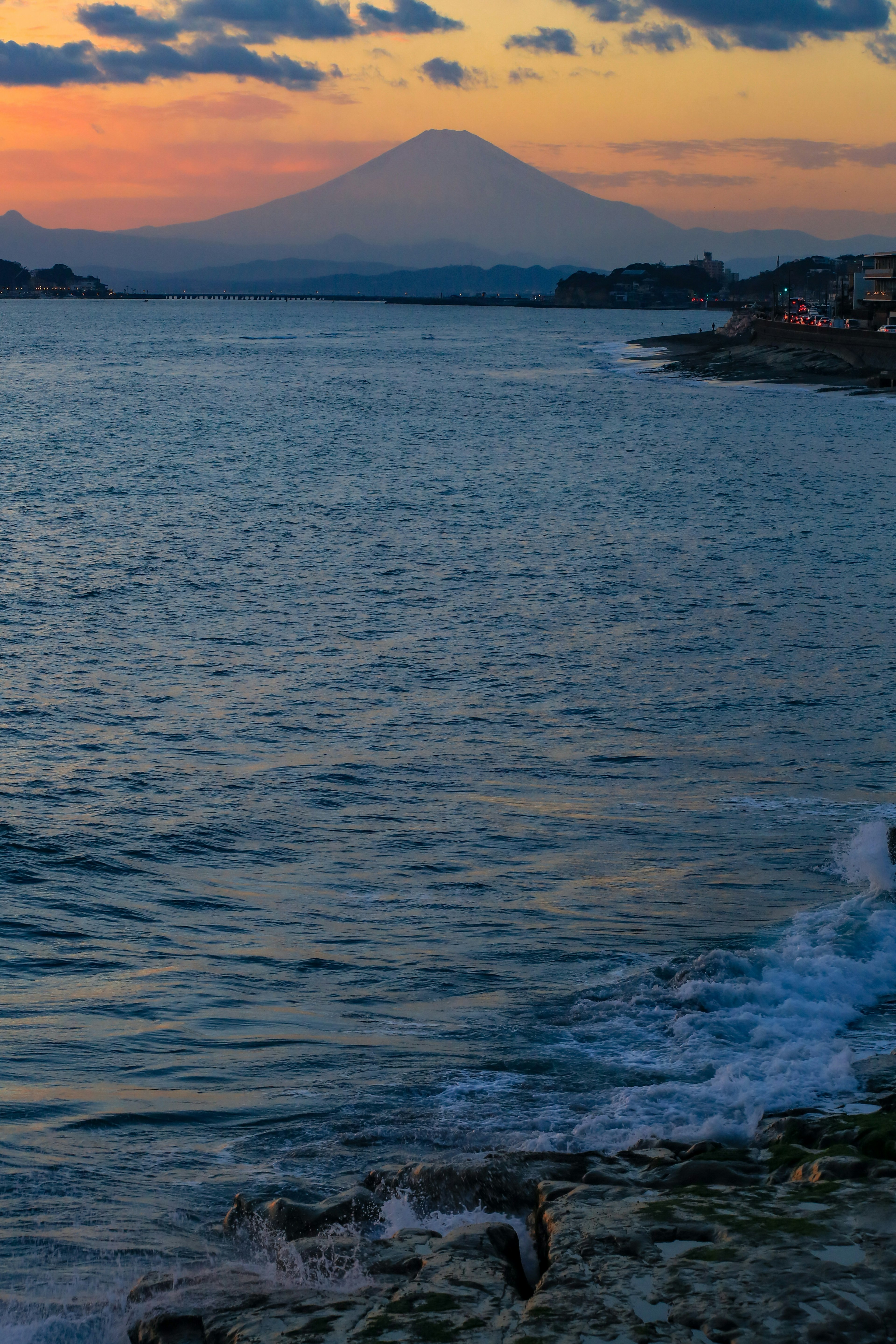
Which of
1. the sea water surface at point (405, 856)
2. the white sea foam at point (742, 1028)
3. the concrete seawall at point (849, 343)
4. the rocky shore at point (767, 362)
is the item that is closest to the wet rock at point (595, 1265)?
the sea water surface at point (405, 856)

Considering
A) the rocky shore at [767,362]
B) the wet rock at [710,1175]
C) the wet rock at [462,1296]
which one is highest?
the rocky shore at [767,362]

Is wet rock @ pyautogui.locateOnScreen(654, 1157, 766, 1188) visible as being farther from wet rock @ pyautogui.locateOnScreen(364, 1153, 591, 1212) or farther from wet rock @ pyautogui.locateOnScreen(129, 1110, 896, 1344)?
wet rock @ pyautogui.locateOnScreen(364, 1153, 591, 1212)

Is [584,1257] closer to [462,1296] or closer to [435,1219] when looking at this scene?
[462,1296]

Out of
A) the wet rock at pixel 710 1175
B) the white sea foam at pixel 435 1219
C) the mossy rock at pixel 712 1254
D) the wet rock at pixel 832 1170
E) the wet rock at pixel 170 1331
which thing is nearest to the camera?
the wet rock at pixel 170 1331

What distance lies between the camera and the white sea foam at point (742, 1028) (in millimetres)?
8648

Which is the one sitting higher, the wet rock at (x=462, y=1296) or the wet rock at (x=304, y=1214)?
the wet rock at (x=462, y=1296)

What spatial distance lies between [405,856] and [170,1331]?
7.70 metres

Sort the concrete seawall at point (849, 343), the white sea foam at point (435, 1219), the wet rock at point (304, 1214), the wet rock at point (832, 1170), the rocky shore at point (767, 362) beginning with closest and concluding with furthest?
the white sea foam at point (435, 1219) < the wet rock at point (304, 1214) < the wet rock at point (832, 1170) < the concrete seawall at point (849, 343) < the rocky shore at point (767, 362)

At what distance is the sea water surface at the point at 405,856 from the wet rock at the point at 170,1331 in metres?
0.25

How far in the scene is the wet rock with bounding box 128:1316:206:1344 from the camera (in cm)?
623

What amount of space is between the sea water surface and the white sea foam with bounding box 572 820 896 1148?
0.04m

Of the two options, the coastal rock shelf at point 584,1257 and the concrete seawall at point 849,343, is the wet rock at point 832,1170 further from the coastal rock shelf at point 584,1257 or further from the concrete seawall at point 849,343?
the concrete seawall at point 849,343

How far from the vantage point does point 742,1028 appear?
1007 centimetres

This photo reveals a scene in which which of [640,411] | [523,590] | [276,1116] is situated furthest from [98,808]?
[640,411]
